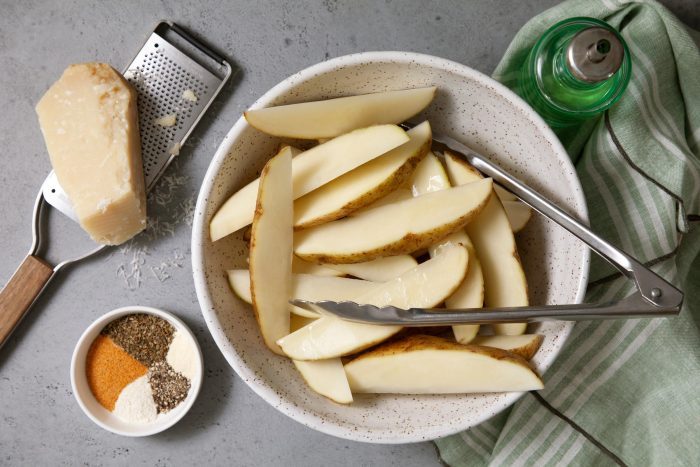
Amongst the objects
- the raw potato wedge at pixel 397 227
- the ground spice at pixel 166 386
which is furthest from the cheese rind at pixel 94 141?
the raw potato wedge at pixel 397 227

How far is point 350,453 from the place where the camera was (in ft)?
3.52

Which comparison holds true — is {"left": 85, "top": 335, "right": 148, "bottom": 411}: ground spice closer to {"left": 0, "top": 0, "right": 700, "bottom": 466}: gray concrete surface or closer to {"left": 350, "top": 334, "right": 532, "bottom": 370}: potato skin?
{"left": 0, "top": 0, "right": 700, "bottom": 466}: gray concrete surface

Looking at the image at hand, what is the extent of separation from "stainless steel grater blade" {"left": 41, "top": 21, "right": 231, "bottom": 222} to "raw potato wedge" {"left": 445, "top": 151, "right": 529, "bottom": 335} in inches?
17.2

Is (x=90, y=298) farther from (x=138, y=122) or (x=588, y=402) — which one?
(x=588, y=402)

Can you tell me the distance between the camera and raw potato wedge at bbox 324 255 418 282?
84cm

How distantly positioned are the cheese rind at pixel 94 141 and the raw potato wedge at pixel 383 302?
0.37 m

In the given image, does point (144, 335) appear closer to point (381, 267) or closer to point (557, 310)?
point (381, 267)

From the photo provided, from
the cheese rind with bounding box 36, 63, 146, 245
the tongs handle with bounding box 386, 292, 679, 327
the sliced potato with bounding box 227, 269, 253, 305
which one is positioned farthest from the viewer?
the cheese rind with bounding box 36, 63, 146, 245

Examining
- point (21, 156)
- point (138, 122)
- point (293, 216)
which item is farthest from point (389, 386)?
point (21, 156)

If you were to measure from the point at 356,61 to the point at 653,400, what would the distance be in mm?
663

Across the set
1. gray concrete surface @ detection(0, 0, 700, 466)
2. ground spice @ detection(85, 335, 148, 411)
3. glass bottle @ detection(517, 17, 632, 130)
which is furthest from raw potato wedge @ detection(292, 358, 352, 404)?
glass bottle @ detection(517, 17, 632, 130)

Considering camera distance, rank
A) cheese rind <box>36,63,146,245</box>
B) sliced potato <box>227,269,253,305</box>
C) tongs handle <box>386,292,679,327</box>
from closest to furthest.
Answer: tongs handle <box>386,292,679,327</box>
sliced potato <box>227,269,253,305</box>
cheese rind <box>36,63,146,245</box>

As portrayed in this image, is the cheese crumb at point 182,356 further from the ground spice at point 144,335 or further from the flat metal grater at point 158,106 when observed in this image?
the flat metal grater at point 158,106

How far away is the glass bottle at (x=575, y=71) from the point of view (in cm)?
82
